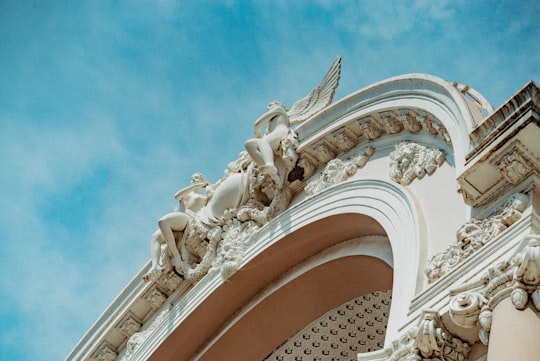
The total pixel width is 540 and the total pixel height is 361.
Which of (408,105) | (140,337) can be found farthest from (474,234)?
(140,337)

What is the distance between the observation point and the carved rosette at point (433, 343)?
7938mm

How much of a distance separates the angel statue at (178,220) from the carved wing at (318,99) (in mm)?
1841

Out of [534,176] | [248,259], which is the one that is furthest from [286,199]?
[534,176]

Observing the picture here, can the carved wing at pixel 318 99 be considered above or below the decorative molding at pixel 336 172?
above

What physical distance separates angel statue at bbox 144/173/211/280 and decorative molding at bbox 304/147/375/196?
237 centimetres

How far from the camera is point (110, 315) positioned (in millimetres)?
14961

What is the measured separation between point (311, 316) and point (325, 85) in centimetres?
339

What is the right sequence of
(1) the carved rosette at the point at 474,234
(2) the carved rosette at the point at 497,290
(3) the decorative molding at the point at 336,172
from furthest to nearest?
1. (3) the decorative molding at the point at 336,172
2. (1) the carved rosette at the point at 474,234
3. (2) the carved rosette at the point at 497,290

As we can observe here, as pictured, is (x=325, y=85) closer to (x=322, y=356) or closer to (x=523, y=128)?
(x=322, y=356)

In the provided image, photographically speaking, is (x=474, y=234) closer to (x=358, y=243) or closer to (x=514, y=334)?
(x=514, y=334)

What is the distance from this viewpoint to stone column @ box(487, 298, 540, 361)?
22.5 ft

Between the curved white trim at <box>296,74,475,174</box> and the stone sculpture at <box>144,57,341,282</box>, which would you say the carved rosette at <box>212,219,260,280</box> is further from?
the curved white trim at <box>296,74,475,174</box>

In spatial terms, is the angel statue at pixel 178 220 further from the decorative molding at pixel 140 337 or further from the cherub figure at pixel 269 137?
the cherub figure at pixel 269 137

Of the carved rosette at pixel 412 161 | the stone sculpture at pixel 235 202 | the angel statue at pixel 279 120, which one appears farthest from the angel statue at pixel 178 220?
the carved rosette at pixel 412 161
